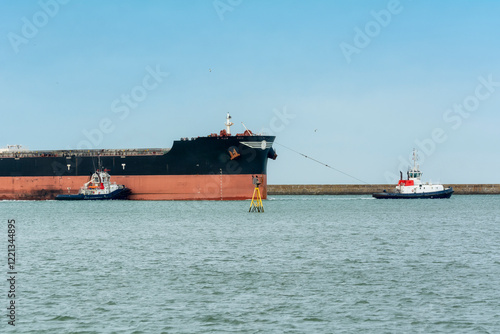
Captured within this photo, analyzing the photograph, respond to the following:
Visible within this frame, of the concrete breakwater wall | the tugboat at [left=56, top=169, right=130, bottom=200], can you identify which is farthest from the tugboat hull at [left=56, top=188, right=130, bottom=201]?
the concrete breakwater wall

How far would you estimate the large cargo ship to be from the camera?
49000mm

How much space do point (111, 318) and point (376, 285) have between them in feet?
18.8

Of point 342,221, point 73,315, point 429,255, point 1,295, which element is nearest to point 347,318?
point 73,315

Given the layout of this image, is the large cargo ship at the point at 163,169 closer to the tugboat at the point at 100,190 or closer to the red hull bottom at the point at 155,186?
the red hull bottom at the point at 155,186

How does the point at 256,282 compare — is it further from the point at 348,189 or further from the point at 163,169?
the point at 348,189

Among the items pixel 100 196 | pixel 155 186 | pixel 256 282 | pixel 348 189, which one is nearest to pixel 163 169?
pixel 155 186

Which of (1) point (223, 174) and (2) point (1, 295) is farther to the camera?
(1) point (223, 174)

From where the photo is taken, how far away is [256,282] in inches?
566

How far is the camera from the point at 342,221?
33094 mm

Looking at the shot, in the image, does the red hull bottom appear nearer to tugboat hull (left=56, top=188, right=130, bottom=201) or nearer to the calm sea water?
tugboat hull (left=56, top=188, right=130, bottom=201)

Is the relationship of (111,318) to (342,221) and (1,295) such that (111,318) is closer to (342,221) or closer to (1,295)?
(1,295)

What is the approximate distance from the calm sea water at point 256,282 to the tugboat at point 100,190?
2607 cm

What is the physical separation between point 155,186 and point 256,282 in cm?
3774

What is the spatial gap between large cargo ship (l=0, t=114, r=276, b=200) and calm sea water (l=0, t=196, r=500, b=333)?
74.6ft
